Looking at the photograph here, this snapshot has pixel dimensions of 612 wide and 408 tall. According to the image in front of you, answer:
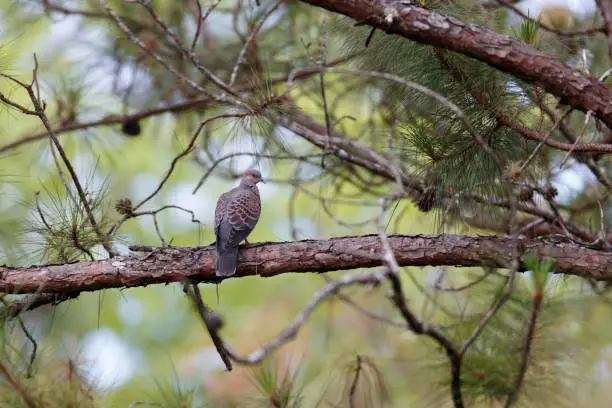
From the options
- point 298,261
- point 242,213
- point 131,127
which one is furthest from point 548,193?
point 131,127

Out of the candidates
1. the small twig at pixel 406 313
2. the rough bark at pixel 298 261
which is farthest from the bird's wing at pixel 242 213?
the small twig at pixel 406 313

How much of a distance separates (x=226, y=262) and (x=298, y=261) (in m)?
0.33

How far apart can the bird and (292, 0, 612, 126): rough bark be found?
1.13 m

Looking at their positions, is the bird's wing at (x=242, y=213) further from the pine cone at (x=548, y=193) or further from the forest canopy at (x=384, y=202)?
the pine cone at (x=548, y=193)

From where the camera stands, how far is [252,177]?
13.8ft

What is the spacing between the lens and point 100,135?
4836mm

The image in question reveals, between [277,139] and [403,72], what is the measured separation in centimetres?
69

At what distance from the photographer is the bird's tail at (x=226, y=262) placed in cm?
289

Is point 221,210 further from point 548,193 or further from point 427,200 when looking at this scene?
point 548,193

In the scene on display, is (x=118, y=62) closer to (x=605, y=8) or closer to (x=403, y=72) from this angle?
(x=403, y=72)

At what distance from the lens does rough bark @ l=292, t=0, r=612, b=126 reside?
257 centimetres

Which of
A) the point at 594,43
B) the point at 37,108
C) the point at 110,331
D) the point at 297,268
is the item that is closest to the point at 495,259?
the point at 297,268

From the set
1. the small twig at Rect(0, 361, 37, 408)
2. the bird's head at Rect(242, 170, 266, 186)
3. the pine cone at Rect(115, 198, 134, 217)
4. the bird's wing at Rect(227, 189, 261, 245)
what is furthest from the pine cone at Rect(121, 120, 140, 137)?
the small twig at Rect(0, 361, 37, 408)

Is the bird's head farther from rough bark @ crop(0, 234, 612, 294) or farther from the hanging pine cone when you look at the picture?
rough bark @ crop(0, 234, 612, 294)
